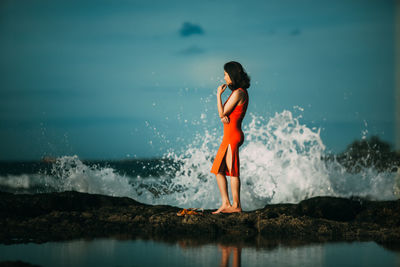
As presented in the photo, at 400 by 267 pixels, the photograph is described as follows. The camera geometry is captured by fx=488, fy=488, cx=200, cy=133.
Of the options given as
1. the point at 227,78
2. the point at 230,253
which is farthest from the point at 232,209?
the point at 230,253

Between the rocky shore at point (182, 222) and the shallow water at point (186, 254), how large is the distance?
389mm

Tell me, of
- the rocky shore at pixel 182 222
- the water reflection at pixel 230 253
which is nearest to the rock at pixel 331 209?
the rocky shore at pixel 182 222

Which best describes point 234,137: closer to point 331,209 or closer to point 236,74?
point 236,74

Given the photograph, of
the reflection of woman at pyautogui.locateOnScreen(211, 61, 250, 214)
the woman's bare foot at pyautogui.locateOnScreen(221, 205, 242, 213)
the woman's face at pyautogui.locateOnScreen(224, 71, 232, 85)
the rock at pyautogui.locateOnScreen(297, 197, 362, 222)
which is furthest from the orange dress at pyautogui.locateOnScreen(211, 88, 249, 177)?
the rock at pyautogui.locateOnScreen(297, 197, 362, 222)

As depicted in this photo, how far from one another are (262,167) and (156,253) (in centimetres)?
684

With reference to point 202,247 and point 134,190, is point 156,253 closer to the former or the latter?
point 202,247

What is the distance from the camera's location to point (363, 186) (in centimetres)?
1194

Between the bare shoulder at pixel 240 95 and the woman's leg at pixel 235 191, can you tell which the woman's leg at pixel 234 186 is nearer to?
the woman's leg at pixel 235 191

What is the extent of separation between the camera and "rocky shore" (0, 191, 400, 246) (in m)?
6.13

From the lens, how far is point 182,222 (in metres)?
6.78

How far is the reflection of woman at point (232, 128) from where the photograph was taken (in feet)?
24.6

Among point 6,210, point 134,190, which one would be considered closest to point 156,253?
point 6,210

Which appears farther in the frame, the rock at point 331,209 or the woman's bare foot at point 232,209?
the rock at point 331,209

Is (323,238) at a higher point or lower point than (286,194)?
lower
